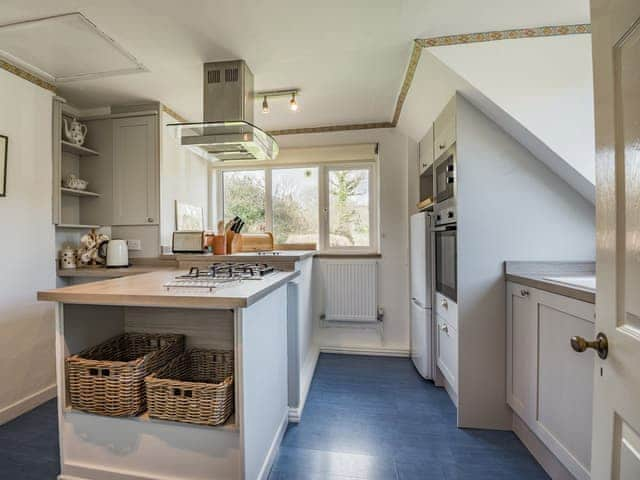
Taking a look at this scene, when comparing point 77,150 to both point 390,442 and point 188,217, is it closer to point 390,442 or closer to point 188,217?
point 188,217

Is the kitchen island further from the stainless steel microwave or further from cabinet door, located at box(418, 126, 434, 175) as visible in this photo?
cabinet door, located at box(418, 126, 434, 175)

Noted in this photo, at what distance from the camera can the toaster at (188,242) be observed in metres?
2.24

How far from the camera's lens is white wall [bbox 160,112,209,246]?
2408 millimetres

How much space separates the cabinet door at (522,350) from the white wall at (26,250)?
121 inches

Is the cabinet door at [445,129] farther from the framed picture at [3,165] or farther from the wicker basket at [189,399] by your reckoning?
the framed picture at [3,165]

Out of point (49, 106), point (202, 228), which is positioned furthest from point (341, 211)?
point (49, 106)

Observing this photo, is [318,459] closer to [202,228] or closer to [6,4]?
[202,228]

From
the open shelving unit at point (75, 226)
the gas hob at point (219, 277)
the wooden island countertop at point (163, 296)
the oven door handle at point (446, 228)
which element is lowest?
the wooden island countertop at point (163, 296)

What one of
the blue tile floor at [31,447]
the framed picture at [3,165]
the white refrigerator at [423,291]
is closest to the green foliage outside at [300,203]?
the white refrigerator at [423,291]

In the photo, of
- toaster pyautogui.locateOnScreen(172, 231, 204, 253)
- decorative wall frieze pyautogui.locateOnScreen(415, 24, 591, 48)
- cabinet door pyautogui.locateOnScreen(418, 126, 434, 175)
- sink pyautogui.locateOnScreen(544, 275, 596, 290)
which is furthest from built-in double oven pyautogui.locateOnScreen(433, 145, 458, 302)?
toaster pyautogui.locateOnScreen(172, 231, 204, 253)

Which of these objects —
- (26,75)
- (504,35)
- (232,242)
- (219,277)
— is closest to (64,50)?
(26,75)

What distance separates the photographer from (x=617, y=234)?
0.60 m

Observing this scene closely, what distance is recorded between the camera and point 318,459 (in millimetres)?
1452

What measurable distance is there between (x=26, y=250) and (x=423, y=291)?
9.49 feet
